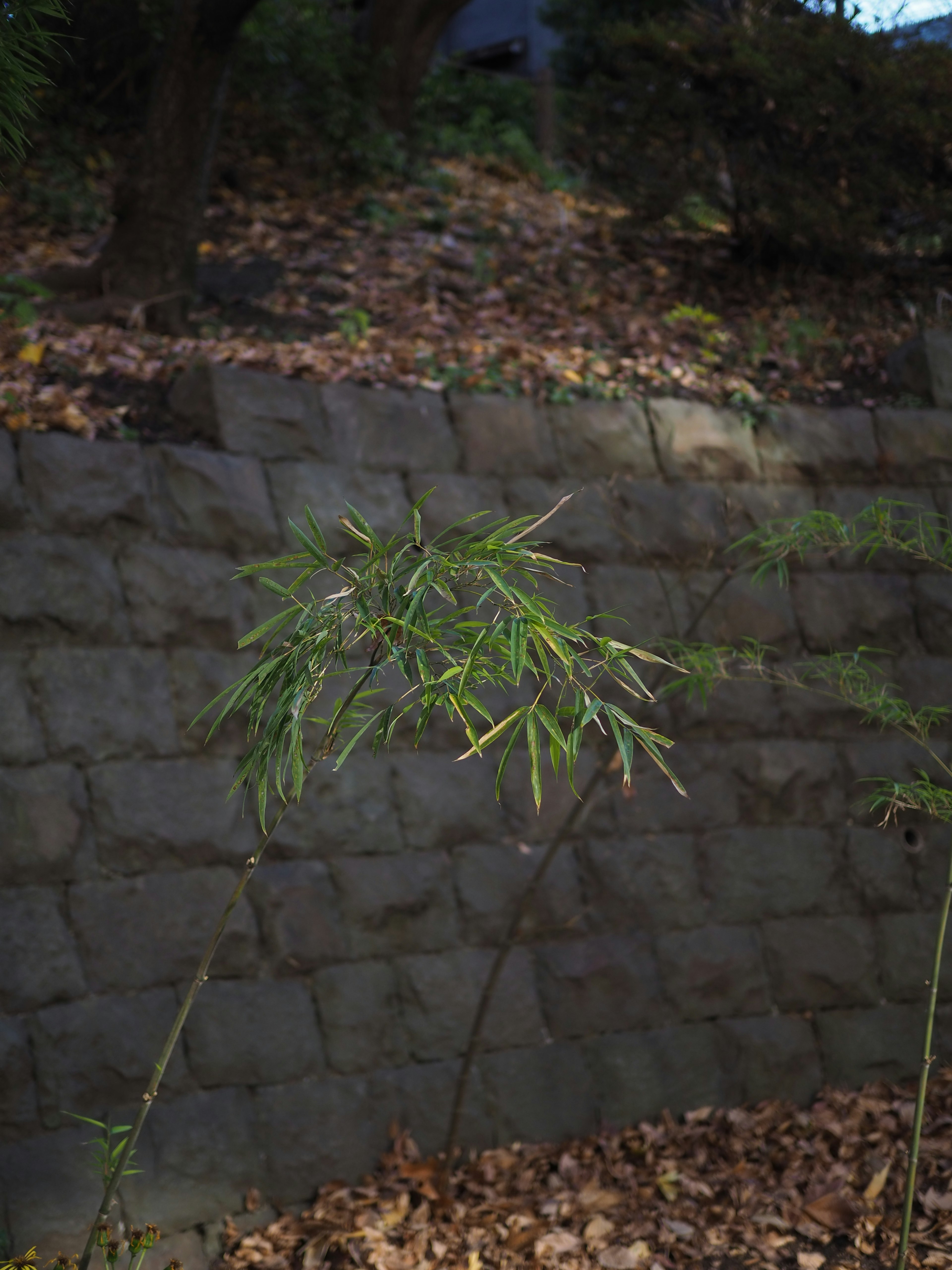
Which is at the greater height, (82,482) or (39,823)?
(82,482)

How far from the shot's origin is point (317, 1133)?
9.87 ft

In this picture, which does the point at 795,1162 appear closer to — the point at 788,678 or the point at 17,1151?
the point at 788,678

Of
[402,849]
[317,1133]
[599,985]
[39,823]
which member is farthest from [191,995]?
[599,985]

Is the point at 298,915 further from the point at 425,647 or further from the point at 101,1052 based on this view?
the point at 425,647

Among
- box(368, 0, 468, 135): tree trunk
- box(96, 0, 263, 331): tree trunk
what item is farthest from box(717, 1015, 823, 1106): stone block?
box(368, 0, 468, 135): tree trunk

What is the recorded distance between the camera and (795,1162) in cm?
321

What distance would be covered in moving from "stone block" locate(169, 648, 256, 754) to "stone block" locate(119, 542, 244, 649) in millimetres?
43

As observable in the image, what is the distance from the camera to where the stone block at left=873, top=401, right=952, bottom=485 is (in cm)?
435

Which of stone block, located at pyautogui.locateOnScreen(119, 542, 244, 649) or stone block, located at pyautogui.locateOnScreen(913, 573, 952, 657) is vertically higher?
stone block, located at pyautogui.locateOnScreen(119, 542, 244, 649)

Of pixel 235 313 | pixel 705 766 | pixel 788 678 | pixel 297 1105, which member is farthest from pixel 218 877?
pixel 235 313

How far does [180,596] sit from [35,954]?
109 centimetres

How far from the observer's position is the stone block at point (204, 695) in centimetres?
318

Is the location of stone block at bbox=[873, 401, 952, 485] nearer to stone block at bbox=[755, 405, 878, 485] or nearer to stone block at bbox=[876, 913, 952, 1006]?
stone block at bbox=[755, 405, 878, 485]

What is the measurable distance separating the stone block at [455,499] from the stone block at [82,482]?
0.92 m
